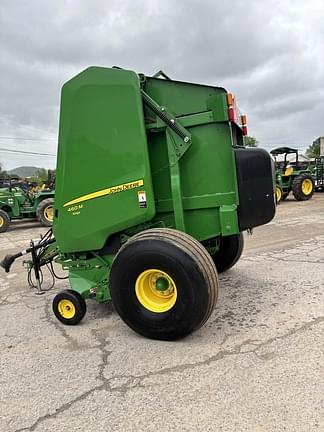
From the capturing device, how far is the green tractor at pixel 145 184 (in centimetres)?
298

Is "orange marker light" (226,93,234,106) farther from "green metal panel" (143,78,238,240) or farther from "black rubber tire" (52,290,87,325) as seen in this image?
"black rubber tire" (52,290,87,325)

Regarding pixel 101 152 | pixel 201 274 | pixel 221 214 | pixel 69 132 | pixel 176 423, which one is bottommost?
pixel 176 423

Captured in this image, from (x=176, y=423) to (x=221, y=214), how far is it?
1.77m

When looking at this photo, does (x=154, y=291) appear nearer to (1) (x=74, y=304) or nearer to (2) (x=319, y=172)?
(1) (x=74, y=304)

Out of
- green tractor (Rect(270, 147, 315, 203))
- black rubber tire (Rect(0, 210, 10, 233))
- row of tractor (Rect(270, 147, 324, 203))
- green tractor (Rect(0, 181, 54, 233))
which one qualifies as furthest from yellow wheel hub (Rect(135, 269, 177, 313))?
green tractor (Rect(270, 147, 315, 203))

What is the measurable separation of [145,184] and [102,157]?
0.48m

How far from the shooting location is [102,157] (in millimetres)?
3201

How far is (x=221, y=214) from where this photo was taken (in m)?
3.24

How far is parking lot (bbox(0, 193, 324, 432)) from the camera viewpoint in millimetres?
2049

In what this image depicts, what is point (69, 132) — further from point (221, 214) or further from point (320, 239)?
point (320, 239)

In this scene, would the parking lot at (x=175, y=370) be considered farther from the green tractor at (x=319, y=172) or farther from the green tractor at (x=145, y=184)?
the green tractor at (x=319, y=172)

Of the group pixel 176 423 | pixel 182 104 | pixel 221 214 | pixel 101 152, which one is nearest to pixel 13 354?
pixel 176 423

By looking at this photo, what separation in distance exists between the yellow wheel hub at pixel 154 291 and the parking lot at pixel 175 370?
310mm

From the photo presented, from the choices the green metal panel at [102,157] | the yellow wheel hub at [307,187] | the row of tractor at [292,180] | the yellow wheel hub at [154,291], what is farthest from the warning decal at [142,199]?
the yellow wheel hub at [307,187]
